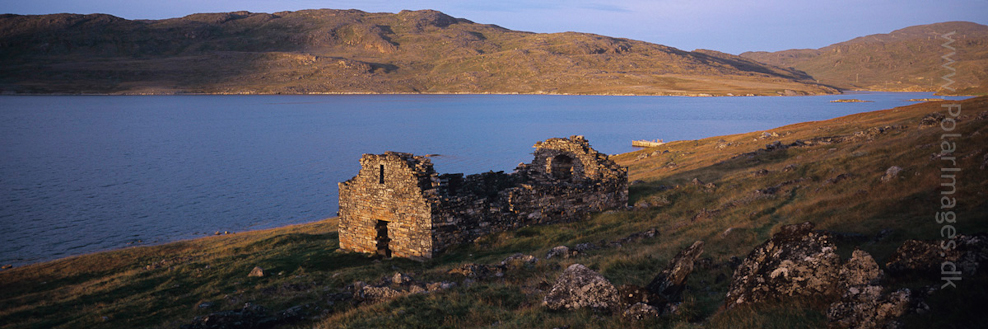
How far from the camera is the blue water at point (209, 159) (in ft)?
120

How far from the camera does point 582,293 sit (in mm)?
10523

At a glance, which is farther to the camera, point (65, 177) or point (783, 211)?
point (65, 177)

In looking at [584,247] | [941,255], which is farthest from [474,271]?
[941,255]

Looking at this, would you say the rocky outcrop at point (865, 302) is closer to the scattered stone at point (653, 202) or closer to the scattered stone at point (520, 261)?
the scattered stone at point (520, 261)

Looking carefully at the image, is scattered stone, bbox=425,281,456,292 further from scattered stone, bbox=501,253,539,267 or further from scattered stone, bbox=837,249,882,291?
scattered stone, bbox=837,249,882,291

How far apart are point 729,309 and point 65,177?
64.2 meters

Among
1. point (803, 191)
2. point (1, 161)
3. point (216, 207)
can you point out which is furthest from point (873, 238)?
point (1, 161)

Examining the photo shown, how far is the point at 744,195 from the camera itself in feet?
74.2

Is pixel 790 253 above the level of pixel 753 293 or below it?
above

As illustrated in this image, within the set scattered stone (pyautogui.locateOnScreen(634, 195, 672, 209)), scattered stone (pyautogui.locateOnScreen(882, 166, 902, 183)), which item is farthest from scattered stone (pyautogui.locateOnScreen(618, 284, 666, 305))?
scattered stone (pyautogui.locateOnScreen(634, 195, 672, 209))

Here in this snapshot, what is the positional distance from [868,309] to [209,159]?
73.4 metres

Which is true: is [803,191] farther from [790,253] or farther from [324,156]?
[324,156]

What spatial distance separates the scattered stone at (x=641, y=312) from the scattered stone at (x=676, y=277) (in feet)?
2.36

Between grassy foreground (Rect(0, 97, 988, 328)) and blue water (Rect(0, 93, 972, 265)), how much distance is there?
9.88 metres
